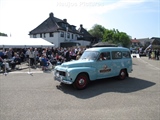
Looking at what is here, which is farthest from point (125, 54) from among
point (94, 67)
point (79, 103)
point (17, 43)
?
point (17, 43)

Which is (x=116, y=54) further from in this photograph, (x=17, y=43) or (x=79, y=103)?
(x=17, y=43)

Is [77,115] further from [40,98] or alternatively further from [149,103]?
[149,103]

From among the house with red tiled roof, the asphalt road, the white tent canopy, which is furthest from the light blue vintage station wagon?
the house with red tiled roof

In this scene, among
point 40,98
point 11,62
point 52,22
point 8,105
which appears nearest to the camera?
point 8,105

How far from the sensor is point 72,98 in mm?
6168

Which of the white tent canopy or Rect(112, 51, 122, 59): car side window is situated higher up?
the white tent canopy

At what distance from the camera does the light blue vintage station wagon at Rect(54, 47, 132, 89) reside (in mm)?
7223

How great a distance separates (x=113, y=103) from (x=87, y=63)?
2.70 m

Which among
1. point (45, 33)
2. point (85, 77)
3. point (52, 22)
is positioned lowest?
point (85, 77)

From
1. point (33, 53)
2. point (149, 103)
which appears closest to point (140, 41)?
point (33, 53)

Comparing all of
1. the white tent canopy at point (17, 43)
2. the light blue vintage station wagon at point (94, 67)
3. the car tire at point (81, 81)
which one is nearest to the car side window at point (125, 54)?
the light blue vintage station wagon at point (94, 67)

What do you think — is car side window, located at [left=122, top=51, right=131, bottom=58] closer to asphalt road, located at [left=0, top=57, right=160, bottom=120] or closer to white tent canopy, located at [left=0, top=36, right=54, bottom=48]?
asphalt road, located at [left=0, top=57, right=160, bottom=120]

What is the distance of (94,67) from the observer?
7.85 meters

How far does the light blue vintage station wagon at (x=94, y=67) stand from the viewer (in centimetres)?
722
